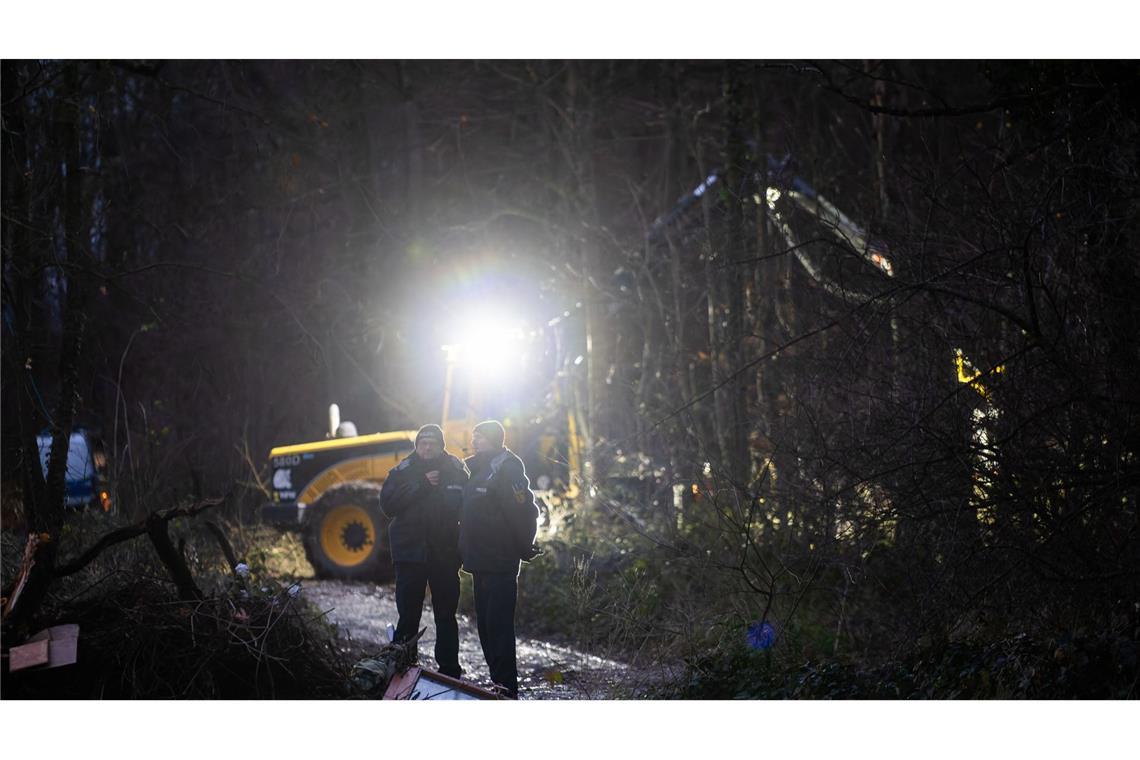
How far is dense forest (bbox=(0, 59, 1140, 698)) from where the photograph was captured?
6520 mm

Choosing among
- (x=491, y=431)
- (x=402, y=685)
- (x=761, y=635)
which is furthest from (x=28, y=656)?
(x=761, y=635)

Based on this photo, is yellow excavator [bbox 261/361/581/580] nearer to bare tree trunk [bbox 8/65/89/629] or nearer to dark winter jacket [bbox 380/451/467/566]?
bare tree trunk [bbox 8/65/89/629]

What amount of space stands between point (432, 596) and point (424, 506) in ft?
1.77

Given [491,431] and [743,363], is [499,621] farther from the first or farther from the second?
[743,363]

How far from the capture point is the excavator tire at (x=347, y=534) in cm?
1143

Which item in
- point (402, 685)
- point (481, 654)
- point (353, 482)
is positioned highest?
point (353, 482)

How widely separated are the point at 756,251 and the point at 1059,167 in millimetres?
4297

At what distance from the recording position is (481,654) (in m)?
8.80

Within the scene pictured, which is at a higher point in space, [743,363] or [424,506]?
[743,363]

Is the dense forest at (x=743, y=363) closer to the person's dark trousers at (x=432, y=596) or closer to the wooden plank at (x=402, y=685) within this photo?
the person's dark trousers at (x=432, y=596)

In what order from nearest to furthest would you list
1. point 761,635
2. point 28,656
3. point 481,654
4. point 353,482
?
1. point 28,656
2. point 761,635
3. point 481,654
4. point 353,482

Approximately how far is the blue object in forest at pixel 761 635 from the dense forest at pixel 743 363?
0.06 feet

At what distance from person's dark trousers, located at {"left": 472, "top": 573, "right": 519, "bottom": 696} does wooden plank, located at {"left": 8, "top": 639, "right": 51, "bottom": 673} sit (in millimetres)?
2230
